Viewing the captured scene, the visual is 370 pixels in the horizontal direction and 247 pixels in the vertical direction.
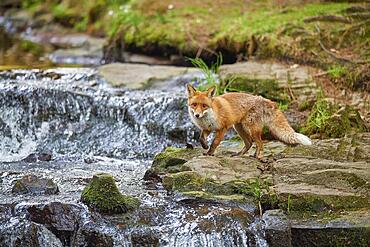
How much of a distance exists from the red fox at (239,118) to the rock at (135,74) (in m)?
4.25

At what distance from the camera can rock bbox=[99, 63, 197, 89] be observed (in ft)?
39.8

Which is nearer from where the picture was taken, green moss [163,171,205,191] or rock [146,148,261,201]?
rock [146,148,261,201]

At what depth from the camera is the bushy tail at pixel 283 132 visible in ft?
26.3

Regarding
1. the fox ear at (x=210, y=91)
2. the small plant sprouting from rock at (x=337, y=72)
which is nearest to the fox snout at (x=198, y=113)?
the fox ear at (x=210, y=91)

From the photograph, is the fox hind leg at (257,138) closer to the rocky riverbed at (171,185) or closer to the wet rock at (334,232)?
the rocky riverbed at (171,185)

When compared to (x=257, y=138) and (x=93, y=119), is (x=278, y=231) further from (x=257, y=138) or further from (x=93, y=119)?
(x=93, y=119)

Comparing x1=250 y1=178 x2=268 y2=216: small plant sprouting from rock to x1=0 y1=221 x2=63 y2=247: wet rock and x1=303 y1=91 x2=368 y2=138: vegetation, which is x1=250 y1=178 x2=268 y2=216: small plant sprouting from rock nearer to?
x1=0 y1=221 x2=63 y2=247: wet rock

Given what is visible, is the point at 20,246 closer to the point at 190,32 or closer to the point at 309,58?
the point at 309,58

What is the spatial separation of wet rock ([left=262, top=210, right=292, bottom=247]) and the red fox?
5.34 ft

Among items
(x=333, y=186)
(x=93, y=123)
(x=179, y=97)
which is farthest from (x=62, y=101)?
(x=333, y=186)

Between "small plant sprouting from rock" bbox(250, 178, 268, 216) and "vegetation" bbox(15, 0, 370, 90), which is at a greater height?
"small plant sprouting from rock" bbox(250, 178, 268, 216)

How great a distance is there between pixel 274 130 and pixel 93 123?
395 cm

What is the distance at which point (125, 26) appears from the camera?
16.7 m

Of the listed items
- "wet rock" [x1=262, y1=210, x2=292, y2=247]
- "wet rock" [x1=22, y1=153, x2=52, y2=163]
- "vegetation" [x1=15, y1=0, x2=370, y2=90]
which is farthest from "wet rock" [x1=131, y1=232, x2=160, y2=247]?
"vegetation" [x1=15, y1=0, x2=370, y2=90]
